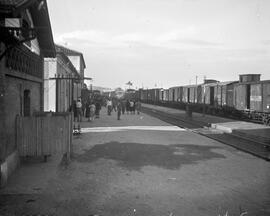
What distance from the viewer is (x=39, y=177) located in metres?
8.18

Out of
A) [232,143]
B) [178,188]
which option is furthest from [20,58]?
[232,143]

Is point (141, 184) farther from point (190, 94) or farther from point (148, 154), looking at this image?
point (190, 94)

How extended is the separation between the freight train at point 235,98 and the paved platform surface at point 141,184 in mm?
11574

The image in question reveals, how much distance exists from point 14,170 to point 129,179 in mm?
3036

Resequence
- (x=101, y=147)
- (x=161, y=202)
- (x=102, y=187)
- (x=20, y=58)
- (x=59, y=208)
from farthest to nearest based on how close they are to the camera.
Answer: (x=101, y=147) < (x=20, y=58) < (x=102, y=187) < (x=161, y=202) < (x=59, y=208)

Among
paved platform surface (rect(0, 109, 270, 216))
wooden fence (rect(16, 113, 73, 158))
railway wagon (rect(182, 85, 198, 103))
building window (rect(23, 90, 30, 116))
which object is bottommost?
paved platform surface (rect(0, 109, 270, 216))

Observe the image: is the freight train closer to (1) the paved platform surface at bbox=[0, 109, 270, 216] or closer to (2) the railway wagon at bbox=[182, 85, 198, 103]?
(2) the railway wagon at bbox=[182, 85, 198, 103]

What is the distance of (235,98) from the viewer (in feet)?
91.0

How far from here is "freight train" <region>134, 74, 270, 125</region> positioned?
22.7 meters

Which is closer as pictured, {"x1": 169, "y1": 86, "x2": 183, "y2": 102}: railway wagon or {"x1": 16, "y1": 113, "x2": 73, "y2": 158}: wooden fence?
{"x1": 16, "y1": 113, "x2": 73, "y2": 158}: wooden fence

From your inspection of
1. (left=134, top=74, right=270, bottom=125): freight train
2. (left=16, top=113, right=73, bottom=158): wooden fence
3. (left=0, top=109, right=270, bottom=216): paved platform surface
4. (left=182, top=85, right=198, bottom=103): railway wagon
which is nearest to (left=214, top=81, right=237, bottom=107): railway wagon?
(left=134, top=74, right=270, bottom=125): freight train

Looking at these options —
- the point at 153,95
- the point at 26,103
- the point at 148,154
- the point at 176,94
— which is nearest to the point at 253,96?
the point at 148,154

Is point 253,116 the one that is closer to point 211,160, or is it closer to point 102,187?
point 211,160

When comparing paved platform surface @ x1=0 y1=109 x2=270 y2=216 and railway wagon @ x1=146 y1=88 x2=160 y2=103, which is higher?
railway wagon @ x1=146 y1=88 x2=160 y2=103
